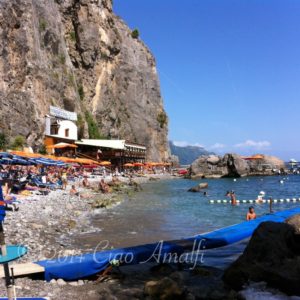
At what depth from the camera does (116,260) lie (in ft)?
33.3

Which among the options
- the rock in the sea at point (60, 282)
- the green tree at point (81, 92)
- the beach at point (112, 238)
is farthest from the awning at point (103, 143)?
the rock in the sea at point (60, 282)

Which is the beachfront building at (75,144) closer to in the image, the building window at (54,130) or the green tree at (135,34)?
the building window at (54,130)

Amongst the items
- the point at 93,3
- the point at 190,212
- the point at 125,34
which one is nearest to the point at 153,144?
the point at 125,34

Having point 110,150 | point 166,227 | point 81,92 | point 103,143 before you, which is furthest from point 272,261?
point 81,92

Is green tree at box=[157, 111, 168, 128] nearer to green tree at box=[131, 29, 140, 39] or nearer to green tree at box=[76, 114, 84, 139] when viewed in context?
green tree at box=[131, 29, 140, 39]

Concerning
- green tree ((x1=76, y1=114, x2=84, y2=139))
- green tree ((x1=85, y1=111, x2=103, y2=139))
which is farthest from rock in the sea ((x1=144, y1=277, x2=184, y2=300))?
green tree ((x1=85, y1=111, x2=103, y2=139))

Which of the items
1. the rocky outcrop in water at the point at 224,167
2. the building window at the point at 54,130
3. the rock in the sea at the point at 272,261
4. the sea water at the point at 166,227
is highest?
the building window at the point at 54,130

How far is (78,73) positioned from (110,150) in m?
16.6

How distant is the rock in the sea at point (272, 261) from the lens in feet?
26.2

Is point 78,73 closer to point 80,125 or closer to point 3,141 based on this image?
point 80,125

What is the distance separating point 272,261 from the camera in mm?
8672

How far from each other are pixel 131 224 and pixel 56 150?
41132 millimetres

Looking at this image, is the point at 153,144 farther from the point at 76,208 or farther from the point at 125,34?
the point at 76,208

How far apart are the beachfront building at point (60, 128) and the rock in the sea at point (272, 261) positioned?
48770 mm
